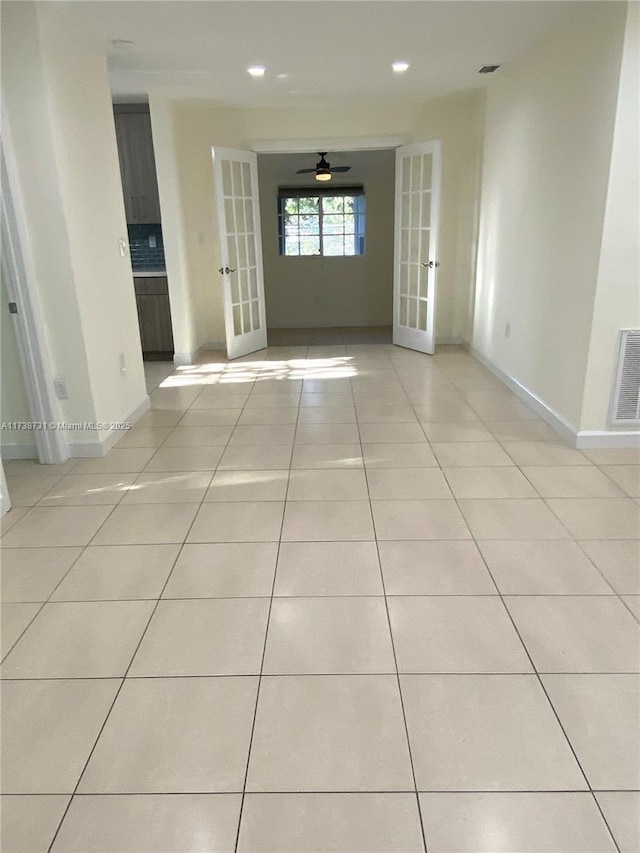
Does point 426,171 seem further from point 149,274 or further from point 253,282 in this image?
point 149,274

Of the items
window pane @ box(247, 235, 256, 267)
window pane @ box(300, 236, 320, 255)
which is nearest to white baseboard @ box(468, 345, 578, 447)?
window pane @ box(247, 235, 256, 267)

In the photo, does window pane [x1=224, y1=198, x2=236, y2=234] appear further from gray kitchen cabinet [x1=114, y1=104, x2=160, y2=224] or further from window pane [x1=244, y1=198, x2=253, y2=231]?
gray kitchen cabinet [x1=114, y1=104, x2=160, y2=224]

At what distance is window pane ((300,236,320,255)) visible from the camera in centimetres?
841

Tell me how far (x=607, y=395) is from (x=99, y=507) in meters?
2.91

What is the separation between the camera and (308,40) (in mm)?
3660

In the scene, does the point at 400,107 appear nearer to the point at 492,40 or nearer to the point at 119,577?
the point at 492,40

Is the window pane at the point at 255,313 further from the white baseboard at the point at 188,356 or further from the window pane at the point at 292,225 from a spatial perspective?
the window pane at the point at 292,225

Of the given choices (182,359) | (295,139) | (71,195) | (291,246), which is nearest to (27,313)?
(71,195)

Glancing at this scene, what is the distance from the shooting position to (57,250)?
10.4 feet

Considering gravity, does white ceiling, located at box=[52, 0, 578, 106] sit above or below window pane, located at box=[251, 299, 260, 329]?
above

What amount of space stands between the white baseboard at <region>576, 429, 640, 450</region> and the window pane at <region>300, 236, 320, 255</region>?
5.88 metres

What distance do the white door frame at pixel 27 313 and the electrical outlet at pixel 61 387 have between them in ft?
0.13

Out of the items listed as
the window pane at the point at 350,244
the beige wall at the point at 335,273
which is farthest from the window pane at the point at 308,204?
the window pane at the point at 350,244

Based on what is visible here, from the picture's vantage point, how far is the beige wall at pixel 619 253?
9.30ft
